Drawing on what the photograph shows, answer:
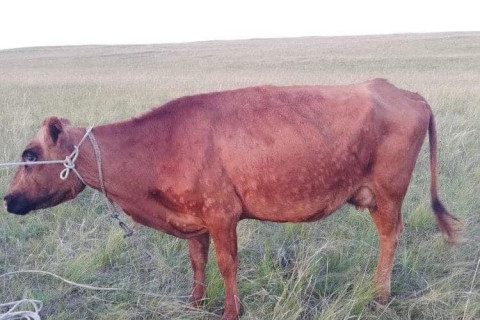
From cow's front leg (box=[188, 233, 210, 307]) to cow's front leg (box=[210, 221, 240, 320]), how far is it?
312mm

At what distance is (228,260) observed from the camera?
3.73 meters

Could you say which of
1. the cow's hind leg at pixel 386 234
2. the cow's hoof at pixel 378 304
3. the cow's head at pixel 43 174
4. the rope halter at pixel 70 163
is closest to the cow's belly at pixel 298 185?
the cow's hind leg at pixel 386 234

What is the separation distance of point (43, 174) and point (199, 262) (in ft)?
4.41

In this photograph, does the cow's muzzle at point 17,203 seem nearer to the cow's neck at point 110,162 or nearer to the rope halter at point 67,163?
the rope halter at point 67,163

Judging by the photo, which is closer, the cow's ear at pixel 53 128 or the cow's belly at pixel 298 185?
the cow's ear at pixel 53 128

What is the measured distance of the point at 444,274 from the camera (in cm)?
430

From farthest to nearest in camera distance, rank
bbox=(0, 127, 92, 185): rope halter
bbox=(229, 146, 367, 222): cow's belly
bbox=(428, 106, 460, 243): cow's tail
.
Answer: bbox=(428, 106, 460, 243): cow's tail, bbox=(229, 146, 367, 222): cow's belly, bbox=(0, 127, 92, 185): rope halter

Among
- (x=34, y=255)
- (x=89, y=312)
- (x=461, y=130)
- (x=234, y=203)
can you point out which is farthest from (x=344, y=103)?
(x=461, y=130)

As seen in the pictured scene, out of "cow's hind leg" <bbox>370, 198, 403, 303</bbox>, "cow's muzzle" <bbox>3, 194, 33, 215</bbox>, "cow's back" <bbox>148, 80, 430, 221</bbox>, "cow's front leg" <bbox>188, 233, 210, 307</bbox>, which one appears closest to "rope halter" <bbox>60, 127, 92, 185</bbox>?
"cow's muzzle" <bbox>3, 194, 33, 215</bbox>

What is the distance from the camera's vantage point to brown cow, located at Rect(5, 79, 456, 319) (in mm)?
3570

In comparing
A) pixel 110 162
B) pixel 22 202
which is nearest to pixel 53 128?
pixel 110 162

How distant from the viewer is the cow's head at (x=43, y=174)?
11.5ft

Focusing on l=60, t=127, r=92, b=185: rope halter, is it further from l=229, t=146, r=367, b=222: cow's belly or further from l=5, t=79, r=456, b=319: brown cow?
l=229, t=146, r=367, b=222: cow's belly

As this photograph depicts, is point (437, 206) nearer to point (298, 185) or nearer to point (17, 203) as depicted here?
point (298, 185)
